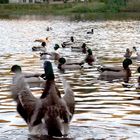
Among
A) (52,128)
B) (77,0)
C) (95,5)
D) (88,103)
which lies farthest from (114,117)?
A: (77,0)

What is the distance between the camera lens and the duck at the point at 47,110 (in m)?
12.7

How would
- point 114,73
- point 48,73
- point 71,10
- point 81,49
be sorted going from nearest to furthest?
point 48,73, point 114,73, point 81,49, point 71,10

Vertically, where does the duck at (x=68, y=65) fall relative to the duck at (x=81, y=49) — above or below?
above

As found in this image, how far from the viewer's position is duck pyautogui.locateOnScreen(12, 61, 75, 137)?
1266 centimetres

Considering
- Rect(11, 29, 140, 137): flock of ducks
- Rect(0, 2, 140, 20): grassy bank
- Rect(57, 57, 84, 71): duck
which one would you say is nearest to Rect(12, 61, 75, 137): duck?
Rect(11, 29, 140, 137): flock of ducks

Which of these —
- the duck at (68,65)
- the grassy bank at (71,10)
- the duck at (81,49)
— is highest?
the duck at (68,65)

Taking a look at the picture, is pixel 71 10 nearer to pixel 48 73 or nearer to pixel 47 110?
pixel 48 73

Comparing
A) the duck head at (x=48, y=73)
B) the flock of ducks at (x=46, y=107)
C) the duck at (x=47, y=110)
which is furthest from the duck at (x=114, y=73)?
the duck at (x=47, y=110)

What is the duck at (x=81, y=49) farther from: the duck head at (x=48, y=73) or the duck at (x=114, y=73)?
the duck head at (x=48, y=73)

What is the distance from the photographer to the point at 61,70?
28.2 meters

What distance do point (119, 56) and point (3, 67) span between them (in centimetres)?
→ 897

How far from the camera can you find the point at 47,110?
498 inches

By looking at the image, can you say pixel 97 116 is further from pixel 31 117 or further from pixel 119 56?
pixel 119 56

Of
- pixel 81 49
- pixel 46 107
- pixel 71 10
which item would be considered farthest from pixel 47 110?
pixel 71 10
